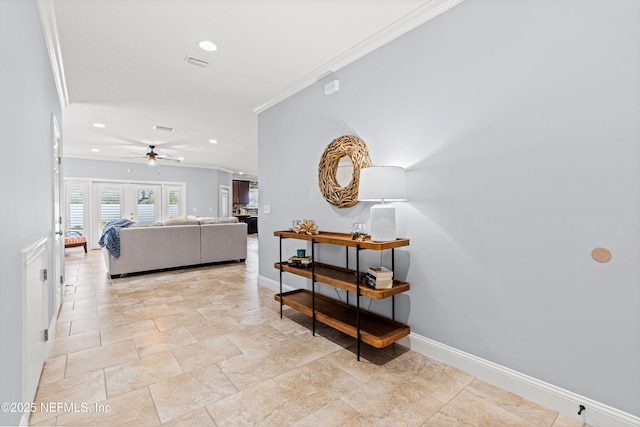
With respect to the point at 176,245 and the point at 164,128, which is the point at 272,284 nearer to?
the point at 176,245

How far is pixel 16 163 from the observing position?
146cm

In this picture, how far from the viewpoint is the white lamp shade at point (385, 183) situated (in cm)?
219

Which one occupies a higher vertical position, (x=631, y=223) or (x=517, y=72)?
(x=517, y=72)

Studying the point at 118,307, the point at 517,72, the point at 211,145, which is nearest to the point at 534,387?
the point at 517,72

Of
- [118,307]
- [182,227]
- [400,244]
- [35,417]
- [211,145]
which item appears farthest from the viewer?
[211,145]

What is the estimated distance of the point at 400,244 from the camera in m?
2.22

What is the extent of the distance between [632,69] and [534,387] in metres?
1.77

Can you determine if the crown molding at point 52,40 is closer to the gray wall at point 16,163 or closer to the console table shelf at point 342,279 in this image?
the gray wall at point 16,163

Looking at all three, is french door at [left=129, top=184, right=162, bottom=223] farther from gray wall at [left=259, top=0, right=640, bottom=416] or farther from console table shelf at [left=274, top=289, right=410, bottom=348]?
gray wall at [left=259, top=0, right=640, bottom=416]

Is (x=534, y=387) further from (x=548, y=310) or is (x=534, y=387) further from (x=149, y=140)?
(x=149, y=140)

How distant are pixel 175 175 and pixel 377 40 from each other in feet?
28.9

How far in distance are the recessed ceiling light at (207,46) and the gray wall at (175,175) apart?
7.55 metres

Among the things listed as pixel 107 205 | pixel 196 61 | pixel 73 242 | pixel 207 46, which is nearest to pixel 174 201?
pixel 107 205

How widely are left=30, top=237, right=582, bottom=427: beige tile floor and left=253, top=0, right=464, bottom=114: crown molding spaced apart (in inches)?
101
